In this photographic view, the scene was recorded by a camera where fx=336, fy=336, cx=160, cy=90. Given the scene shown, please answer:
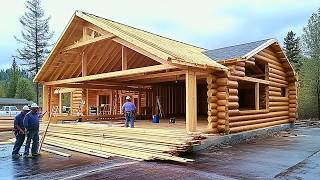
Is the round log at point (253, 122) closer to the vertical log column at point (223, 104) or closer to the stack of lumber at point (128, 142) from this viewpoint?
the vertical log column at point (223, 104)

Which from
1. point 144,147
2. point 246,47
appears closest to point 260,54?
point 246,47

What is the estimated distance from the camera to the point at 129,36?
39.7 ft

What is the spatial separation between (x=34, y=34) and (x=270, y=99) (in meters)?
32.2

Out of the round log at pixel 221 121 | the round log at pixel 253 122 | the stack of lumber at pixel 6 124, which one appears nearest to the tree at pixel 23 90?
the stack of lumber at pixel 6 124

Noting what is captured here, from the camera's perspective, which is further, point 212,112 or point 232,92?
point 232,92

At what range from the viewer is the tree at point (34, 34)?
40125 mm

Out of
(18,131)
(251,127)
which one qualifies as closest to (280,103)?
(251,127)

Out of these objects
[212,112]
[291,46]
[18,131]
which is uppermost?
[291,46]

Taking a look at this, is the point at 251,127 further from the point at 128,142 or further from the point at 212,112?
the point at 128,142

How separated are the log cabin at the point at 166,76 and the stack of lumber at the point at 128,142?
1.10 metres

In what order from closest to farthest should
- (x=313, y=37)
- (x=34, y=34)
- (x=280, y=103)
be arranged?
(x=280, y=103) → (x=313, y=37) → (x=34, y=34)

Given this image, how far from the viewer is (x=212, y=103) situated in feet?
41.2

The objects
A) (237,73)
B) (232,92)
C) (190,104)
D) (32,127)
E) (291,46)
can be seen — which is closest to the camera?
(32,127)

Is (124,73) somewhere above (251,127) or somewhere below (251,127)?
above
